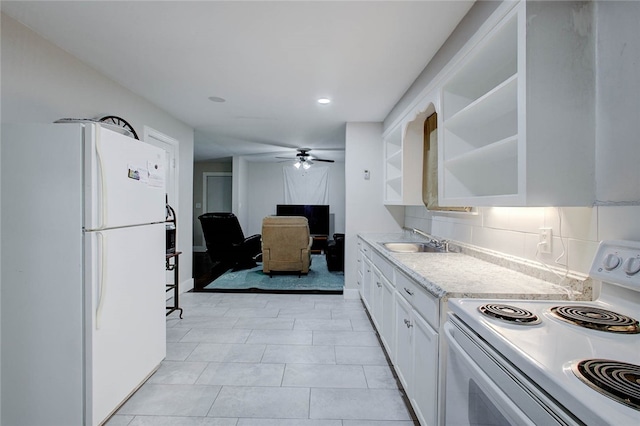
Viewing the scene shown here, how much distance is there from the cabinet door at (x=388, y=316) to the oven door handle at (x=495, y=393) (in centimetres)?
103

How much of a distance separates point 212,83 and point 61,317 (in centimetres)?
215

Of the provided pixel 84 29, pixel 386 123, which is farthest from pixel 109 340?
pixel 386 123

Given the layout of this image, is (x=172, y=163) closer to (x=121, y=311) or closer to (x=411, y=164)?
(x=121, y=311)

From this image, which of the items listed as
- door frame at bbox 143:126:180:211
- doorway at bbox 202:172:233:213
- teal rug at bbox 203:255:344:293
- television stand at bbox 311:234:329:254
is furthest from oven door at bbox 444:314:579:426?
doorway at bbox 202:172:233:213

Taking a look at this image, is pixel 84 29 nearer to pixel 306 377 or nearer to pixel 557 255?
pixel 306 377

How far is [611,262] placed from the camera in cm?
107

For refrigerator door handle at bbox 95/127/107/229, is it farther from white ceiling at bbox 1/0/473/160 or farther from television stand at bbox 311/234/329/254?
television stand at bbox 311/234/329/254

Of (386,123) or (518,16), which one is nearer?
(518,16)

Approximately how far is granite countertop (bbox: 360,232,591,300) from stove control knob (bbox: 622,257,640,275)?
0.86ft

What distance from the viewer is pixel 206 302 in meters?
3.85

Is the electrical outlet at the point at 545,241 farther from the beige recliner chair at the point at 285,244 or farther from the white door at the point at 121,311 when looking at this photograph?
the beige recliner chair at the point at 285,244

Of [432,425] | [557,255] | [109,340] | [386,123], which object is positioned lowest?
[432,425]

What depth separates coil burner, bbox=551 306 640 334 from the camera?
91 cm

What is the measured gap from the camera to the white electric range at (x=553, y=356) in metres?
0.61
